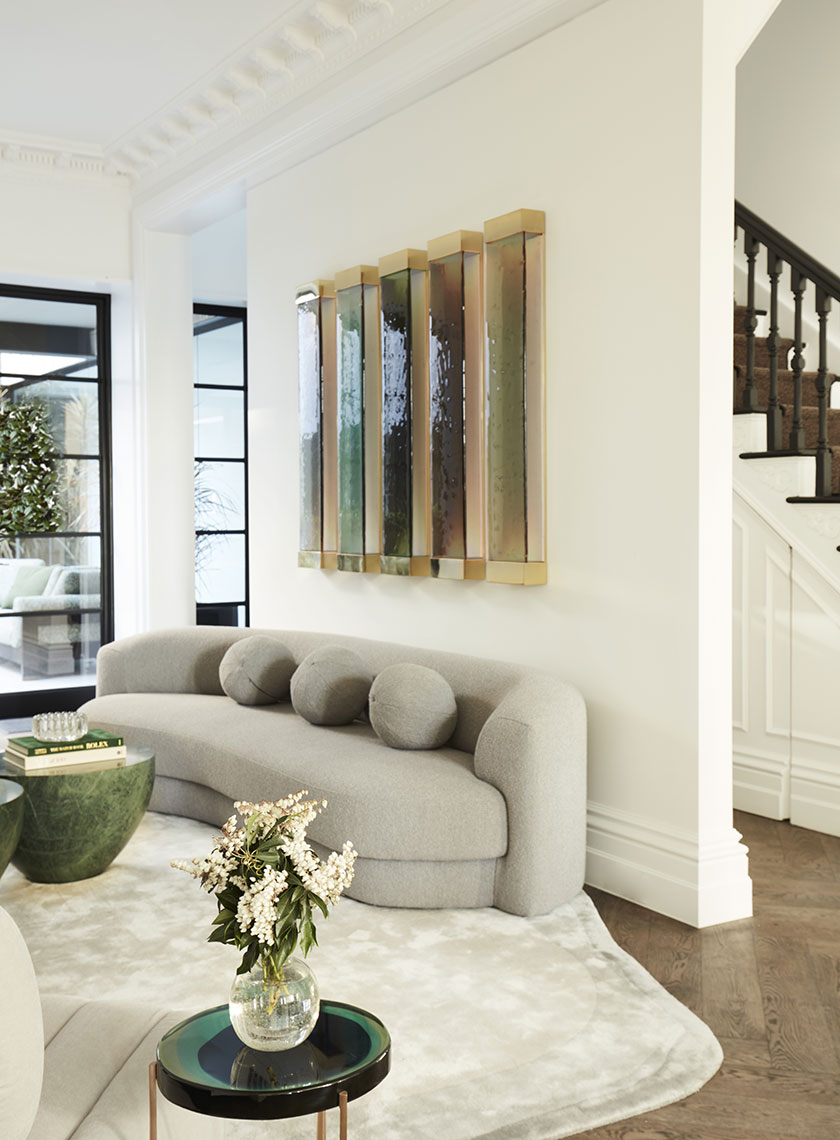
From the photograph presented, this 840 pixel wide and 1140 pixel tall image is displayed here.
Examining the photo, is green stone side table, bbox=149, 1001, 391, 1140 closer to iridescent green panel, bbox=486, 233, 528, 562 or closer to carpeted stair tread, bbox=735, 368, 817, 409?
iridescent green panel, bbox=486, 233, 528, 562

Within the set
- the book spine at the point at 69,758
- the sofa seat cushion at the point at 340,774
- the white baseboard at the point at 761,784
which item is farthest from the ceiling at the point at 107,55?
the white baseboard at the point at 761,784

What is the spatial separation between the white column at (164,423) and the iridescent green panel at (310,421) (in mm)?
1817

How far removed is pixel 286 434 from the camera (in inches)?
229

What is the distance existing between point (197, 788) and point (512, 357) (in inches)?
84.4

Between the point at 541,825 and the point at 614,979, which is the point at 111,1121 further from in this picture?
the point at 541,825

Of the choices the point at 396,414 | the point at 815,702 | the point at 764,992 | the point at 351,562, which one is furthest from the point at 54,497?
the point at 764,992

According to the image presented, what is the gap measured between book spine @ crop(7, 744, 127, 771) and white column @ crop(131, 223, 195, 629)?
312cm

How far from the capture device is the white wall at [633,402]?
3541mm

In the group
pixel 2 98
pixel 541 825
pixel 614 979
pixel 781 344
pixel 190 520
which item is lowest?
pixel 614 979

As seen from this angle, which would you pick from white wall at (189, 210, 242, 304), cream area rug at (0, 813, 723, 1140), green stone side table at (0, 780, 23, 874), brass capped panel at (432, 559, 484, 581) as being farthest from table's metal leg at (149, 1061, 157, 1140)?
white wall at (189, 210, 242, 304)

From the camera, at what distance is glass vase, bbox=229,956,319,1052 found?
69.5 inches

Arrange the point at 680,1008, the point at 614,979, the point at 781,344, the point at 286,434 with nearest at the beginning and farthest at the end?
the point at 680,1008 → the point at 614,979 → the point at 286,434 → the point at 781,344

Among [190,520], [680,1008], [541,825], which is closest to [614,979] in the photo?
[680,1008]

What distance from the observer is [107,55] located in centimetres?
532
